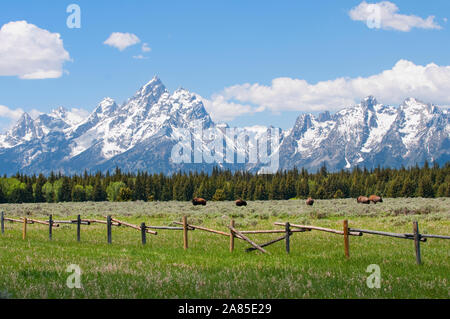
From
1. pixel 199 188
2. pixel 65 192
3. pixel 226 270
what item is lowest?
pixel 65 192

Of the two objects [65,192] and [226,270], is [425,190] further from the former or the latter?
[226,270]

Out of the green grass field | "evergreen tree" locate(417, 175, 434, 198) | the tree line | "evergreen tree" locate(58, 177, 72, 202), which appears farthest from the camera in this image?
"evergreen tree" locate(58, 177, 72, 202)

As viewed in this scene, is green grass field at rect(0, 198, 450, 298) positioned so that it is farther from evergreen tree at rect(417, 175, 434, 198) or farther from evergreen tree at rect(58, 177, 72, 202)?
evergreen tree at rect(58, 177, 72, 202)

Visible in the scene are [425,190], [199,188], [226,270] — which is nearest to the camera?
[226,270]

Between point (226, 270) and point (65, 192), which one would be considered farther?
point (65, 192)

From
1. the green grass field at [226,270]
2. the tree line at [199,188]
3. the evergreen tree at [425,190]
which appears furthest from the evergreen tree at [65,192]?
the green grass field at [226,270]

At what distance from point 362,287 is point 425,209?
3718cm

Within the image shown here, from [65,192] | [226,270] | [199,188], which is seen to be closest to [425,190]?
[199,188]

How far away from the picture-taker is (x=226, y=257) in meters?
16.9

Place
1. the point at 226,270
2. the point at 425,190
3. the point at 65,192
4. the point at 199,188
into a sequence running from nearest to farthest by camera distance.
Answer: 1. the point at 226,270
2. the point at 425,190
3. the point at 199,188
4. the point at 65,192

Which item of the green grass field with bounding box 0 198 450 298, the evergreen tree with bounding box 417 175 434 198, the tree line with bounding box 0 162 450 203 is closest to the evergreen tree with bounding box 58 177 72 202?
the tree line with bounding box 0 162 450 203

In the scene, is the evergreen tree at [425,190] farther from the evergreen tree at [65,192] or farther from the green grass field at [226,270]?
the green grass field at [226,270]

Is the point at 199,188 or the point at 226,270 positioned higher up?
the point at 226,270
